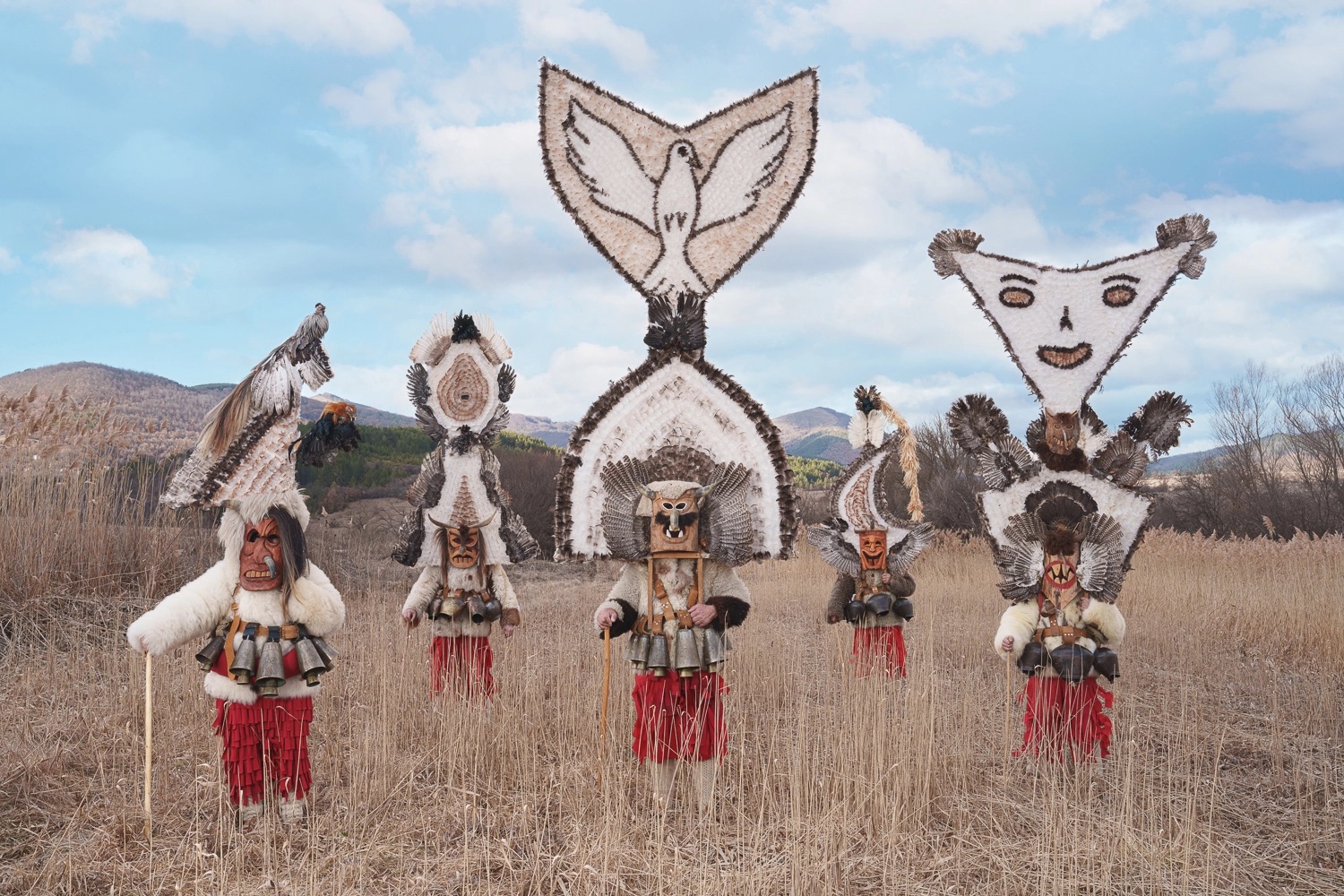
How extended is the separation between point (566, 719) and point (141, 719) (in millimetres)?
2408

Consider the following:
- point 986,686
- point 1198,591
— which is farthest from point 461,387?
point 1198,591

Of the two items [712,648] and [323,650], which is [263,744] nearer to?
[323,650]

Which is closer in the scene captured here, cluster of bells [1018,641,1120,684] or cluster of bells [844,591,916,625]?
cluster of bells [1018,641,1120,684]

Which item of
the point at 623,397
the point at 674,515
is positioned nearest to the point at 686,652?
the point at 674,515

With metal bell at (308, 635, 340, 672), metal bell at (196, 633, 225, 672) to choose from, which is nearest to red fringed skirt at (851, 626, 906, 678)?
metal bell at (308, 635, 340, 672)

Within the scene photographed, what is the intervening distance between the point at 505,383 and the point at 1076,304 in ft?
10.3

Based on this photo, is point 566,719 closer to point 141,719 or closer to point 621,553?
point 621,553

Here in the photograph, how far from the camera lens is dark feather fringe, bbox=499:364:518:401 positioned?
18.2ft

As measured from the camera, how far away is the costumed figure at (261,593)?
370cm

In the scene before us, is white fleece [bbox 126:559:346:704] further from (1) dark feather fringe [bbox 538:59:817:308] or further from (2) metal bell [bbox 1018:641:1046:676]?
(2) metal bell [bbox 1018:641:1046:676]

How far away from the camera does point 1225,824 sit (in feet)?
13.7

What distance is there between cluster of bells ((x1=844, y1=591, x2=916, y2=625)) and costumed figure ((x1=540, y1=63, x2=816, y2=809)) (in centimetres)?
258

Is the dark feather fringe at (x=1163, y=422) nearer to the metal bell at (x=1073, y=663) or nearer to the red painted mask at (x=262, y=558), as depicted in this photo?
the metal bell at (x=1073, y=663)

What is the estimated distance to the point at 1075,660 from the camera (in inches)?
169
